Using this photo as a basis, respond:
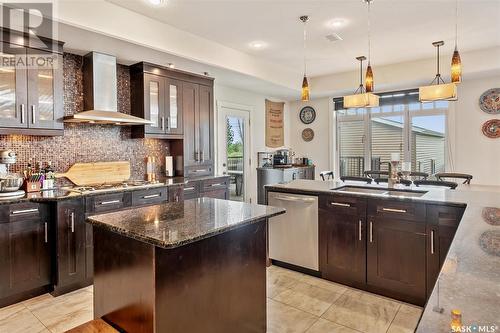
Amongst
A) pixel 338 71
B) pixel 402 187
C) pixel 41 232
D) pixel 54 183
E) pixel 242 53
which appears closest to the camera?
pixel 41 232

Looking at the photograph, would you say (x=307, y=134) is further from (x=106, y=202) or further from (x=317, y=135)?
(x=106, y=202)

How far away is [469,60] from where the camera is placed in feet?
15.8

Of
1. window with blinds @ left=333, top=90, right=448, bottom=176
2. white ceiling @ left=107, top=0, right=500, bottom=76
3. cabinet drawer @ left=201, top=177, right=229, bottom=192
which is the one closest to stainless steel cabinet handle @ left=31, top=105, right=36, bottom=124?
white ceiling @ left=107, top=0, right=500, bottom=76

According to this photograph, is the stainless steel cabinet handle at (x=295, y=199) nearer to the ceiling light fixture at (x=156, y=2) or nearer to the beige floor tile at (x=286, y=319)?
the beige floor tile at (x=286, y=319)

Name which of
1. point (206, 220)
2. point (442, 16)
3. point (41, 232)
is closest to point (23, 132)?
point (41, 232)

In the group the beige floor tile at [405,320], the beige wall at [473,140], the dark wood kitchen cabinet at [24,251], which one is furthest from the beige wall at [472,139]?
the dark wood kitchen cabinet at [24,251]

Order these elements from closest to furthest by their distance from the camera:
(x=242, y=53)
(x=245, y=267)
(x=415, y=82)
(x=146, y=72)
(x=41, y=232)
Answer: (x=245, y=267) < (x=41, y=232) < (x=146, y=72) < (x=242, y=53) < (x=415, y=82)

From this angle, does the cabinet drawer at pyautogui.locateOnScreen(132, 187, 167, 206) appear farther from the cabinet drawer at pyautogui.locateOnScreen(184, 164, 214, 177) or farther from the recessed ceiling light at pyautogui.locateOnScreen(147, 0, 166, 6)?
the recessed ceiling light at pyautogui.locateOnScreen(147, 0, 166, 6)

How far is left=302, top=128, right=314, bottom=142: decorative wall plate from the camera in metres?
7.09

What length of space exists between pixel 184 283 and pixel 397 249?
1955mm

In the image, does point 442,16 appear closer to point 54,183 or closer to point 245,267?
point 245,267

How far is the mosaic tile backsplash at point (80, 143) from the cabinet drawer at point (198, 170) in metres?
0.43

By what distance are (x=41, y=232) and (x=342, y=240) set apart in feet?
9.24

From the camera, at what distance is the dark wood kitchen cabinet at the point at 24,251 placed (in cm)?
268
